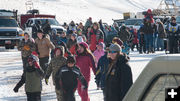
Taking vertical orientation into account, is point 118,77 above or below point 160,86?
below

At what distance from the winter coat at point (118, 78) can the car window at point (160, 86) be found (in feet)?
10.4

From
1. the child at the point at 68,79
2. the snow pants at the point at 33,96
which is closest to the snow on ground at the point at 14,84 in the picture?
the snow pants at the point at 33,96

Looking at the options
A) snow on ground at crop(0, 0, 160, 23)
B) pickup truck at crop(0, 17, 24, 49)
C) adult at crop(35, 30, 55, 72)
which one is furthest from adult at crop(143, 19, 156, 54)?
snow on ground at crop(0, 0, 160, 23)

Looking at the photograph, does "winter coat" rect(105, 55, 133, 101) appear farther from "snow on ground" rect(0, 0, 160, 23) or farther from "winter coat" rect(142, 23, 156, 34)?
"snow on ground" rect(0, 0, 160, 23)

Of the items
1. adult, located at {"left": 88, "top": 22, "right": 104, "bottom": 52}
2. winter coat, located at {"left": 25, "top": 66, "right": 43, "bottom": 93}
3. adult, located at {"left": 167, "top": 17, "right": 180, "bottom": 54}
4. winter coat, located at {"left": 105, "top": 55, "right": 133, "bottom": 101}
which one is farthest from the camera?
adult, located at {"left": 167, "top": 17, "right": 180, "bottom": 54}

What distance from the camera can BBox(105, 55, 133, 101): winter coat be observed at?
5438 millimetres

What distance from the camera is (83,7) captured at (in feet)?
371

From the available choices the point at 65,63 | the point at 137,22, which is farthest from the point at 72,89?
the point at 137,22

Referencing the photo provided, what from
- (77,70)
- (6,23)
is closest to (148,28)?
(6,23)

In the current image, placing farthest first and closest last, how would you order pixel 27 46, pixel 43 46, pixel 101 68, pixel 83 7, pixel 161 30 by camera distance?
pixel 83 7
pixel 161 30
pixel 43 46
pixel 27 46
pixel 101 68

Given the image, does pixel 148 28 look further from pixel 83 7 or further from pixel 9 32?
pixel 83 7

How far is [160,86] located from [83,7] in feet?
365

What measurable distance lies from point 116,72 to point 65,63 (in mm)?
2129

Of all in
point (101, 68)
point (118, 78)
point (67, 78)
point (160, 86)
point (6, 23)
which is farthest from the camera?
point (6, 23)
